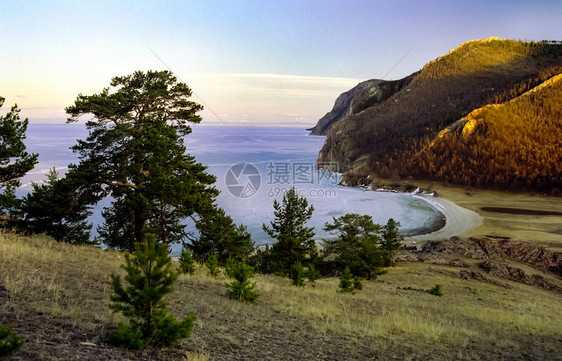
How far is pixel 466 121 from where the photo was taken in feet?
368

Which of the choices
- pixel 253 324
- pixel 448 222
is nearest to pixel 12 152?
pixel 253 324

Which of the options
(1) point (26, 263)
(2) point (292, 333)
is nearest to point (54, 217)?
(1) point (26, 263)

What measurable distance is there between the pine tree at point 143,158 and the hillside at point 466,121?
92.5 metres

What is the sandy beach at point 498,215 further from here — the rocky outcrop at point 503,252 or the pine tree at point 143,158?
the pine tree at point 143,158

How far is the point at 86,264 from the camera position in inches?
482

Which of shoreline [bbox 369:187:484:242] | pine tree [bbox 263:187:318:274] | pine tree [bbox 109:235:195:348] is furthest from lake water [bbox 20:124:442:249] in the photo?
pine tree [bbox 109:235:195:348]

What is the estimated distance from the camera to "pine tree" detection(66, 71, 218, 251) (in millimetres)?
19281

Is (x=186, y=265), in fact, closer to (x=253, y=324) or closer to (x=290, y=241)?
(x=253, y=324)

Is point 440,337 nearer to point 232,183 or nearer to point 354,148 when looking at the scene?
point 232,183

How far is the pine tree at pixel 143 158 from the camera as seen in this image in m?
19.3

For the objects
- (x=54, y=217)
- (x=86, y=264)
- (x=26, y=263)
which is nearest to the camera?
(x=26, y=263)

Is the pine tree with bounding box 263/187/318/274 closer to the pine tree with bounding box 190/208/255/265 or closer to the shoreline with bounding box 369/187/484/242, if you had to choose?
the pine tree with bounding box 190/208/255/265

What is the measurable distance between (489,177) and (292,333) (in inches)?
3987

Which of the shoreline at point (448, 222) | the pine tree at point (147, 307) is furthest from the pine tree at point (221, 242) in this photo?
the shoreline at point (448, 222)
